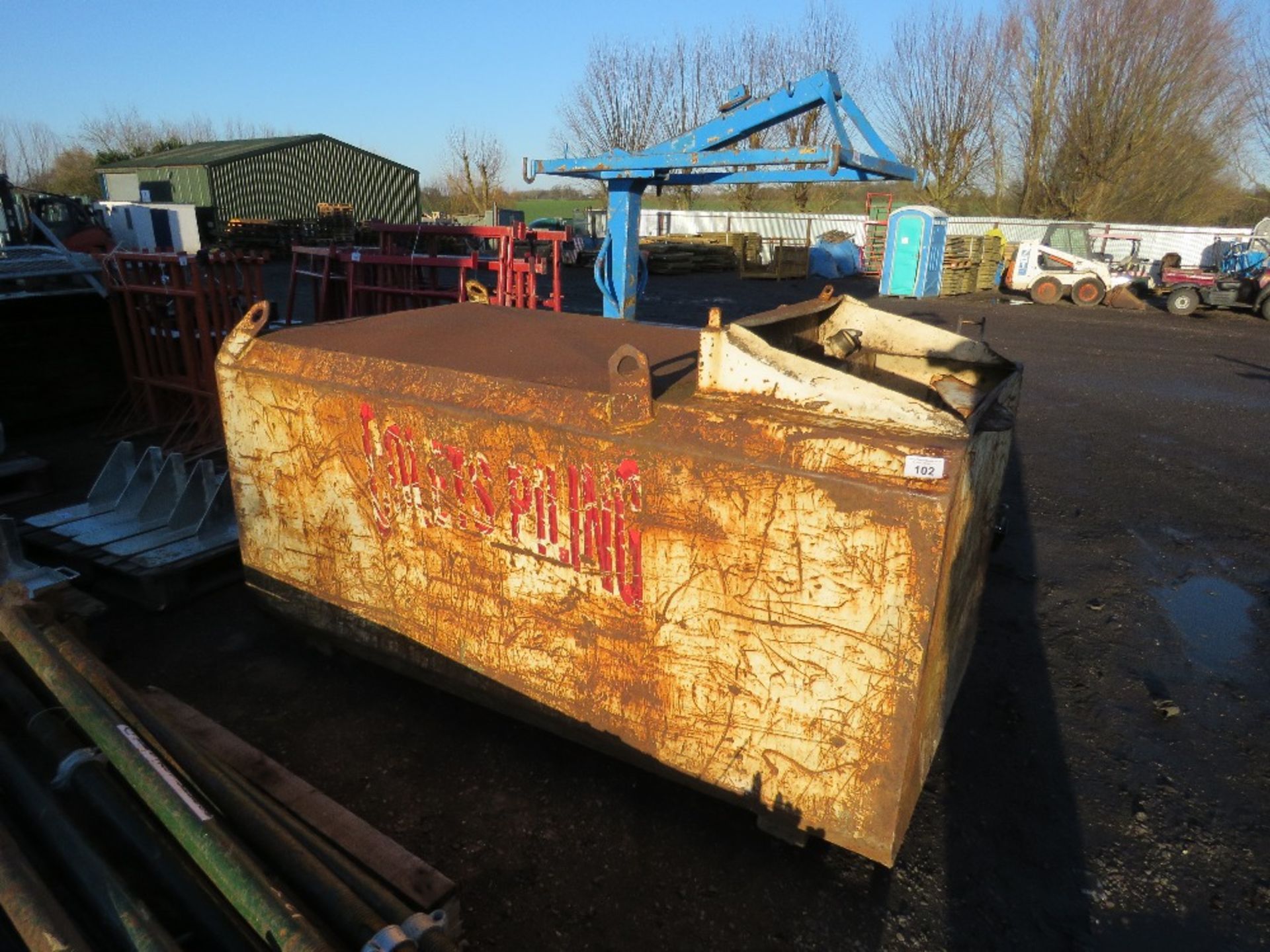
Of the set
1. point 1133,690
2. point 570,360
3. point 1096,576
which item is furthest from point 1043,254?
point 570,360

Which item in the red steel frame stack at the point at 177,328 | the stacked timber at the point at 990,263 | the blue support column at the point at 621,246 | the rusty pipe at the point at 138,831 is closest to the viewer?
the rusty pipe at the point at 138,831

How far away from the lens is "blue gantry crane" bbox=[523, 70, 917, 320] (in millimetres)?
6113

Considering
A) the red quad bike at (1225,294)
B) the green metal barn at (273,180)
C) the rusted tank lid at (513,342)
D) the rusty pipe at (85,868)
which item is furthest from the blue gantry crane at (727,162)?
the green metal barn at (273,180)

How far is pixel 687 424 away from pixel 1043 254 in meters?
18.5

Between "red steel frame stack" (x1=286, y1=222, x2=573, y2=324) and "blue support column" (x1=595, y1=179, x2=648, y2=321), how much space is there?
874 mm

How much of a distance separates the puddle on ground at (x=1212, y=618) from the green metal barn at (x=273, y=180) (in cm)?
2804

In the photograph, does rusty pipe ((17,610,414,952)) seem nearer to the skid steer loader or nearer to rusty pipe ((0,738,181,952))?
rusty pipe ((0,738,181,952))

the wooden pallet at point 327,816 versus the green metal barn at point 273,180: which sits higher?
the green metal barn at point 273,180

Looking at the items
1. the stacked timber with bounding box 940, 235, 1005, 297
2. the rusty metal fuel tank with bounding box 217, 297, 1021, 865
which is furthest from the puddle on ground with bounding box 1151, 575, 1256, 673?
the stacked timber with bounding box 940, 235, 1005, 297

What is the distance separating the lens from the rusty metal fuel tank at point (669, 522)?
1841 millimetres

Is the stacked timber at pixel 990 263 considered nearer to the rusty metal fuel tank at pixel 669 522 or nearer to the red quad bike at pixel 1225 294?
the red quad bike at pixel 1225 294

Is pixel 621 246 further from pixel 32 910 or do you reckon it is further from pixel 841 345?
pixel 32 910

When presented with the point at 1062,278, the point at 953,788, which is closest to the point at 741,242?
the point at 1062,278

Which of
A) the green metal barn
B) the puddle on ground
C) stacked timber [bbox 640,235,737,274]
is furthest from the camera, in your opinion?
the green metal barn
